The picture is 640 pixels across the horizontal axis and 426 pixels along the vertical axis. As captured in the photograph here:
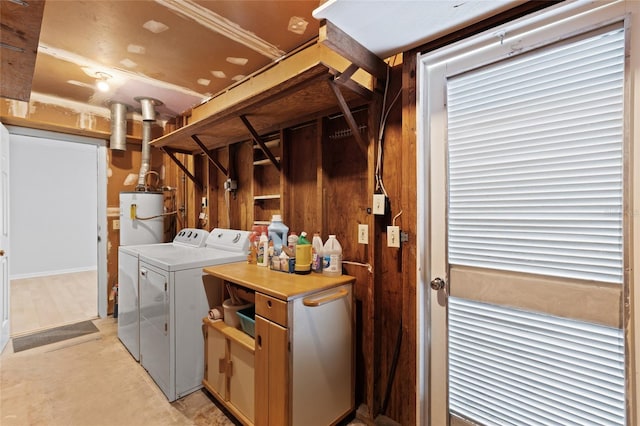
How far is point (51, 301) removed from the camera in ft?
13.0

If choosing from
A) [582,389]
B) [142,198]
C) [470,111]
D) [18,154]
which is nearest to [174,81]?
[142,198]

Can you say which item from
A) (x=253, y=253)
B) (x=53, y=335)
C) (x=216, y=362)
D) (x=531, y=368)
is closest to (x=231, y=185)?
(x=253, y=253)

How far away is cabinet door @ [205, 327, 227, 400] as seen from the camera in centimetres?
185

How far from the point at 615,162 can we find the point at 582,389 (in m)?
0.86

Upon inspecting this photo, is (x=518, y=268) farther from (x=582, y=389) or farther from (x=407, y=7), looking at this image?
(x=407, y=7)

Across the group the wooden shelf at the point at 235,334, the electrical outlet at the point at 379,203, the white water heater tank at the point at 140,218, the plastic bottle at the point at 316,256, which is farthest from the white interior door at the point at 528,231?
the white water heater tank at the point at 140,218

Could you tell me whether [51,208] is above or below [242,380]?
above

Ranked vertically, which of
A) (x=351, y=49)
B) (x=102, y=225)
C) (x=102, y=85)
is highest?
(x=102, y=85)

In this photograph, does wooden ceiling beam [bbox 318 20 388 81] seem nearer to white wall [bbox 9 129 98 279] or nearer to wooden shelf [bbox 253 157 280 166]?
wooden shelf [bbox 253 157 280 166]

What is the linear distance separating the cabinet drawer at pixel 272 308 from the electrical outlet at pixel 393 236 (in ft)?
2.20

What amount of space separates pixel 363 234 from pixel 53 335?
3318mm

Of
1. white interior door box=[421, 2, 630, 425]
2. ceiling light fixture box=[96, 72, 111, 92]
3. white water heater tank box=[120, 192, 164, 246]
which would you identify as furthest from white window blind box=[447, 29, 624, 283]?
white water heater tank box=[120, 192, 164, 246]

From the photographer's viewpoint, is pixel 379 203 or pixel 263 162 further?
pixel 263 162

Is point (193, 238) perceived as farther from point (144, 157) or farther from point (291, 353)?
point (291, 353)
